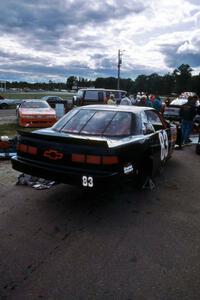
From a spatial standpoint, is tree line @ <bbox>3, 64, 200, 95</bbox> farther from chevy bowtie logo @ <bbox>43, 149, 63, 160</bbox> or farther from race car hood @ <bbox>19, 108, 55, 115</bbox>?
chevy bowtie logo @ <bbox>43, 149, 63, 160</bbox>

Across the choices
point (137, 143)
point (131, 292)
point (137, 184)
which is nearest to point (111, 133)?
point (137, 143)

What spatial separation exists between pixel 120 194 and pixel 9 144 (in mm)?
3639

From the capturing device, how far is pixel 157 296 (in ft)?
8.42

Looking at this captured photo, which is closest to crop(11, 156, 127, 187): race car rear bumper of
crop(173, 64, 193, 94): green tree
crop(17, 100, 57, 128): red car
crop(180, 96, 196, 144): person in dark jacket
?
crop(180, 96, 196, 144): person in dark jacket

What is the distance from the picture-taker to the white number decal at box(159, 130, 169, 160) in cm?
586

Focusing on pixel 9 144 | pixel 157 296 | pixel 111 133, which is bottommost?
pixel 157 296

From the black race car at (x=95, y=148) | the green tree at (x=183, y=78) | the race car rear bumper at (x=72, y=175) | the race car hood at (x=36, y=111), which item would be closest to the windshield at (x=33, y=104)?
the race car hood at (x=36, y=111)

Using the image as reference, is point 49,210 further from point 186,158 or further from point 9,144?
point 186,158

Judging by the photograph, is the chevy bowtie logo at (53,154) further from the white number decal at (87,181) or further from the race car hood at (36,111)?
the race car hood at (36,111)

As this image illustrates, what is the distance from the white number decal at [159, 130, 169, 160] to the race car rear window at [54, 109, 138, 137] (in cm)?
101

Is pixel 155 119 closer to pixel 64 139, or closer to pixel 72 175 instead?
pixel 64 139

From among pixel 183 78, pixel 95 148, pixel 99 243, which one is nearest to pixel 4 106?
pixel 95 148

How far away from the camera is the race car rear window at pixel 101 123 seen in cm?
496

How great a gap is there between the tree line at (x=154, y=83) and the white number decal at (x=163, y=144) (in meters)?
70.1
